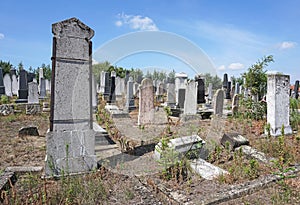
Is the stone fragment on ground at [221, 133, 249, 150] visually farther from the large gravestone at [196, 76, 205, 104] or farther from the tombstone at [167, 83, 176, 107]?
the large gravestone at [196, 76, 205, 104]

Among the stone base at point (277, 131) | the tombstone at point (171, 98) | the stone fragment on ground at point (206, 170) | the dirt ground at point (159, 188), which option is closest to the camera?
the dirt ground at point (159, 188)

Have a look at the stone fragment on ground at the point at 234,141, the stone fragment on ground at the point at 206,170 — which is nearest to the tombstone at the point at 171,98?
the stone fragment on ground at the point at 234,141

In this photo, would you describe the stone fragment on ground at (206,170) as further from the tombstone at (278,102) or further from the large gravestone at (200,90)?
the large gravestone at (200,90)

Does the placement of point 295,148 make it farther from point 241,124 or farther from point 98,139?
point 98,139

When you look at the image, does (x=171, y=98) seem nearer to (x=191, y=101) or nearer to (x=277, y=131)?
(x=191, y=101)

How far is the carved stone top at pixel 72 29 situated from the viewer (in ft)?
12.1

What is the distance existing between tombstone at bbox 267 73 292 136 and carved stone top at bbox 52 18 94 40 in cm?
553

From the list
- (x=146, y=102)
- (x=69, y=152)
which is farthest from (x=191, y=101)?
(x=69, y=152)

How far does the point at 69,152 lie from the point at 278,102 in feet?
19.8

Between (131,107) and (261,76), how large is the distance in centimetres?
697

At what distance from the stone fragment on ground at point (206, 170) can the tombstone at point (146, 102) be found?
450 centimetres

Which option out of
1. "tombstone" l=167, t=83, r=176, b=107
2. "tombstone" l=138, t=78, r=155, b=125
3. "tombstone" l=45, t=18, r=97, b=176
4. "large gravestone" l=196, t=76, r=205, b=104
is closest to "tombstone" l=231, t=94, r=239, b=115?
"tombstone" l=167, t=83, r=176, b=107

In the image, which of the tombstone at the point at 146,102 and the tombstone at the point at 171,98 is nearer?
the tombstone at the point at 146,102

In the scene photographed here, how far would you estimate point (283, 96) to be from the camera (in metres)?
7.00
